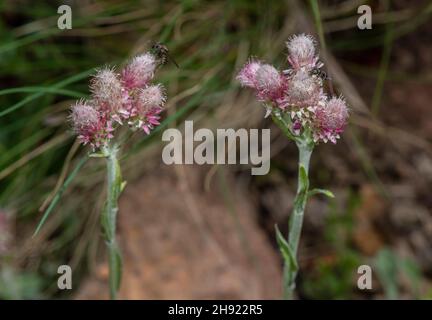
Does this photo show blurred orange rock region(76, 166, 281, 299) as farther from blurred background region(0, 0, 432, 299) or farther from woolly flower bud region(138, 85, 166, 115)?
woolly flower bud region(138, 85, 166, 115)

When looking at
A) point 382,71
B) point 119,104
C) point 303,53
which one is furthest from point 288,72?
point 382,71

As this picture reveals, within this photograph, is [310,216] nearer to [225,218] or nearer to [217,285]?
[225,218]

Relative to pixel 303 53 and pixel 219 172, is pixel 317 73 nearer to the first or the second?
pixel 303 53

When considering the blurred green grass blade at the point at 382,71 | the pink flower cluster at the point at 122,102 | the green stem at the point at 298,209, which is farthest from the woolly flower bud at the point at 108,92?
the blurred green grass blade at the point at 382,71

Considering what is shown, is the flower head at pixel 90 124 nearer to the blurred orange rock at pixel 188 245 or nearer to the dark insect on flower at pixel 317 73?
the dark insect on flower at pixel 317 73

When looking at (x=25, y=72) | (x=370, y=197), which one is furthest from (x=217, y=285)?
(x=25, y=72)
